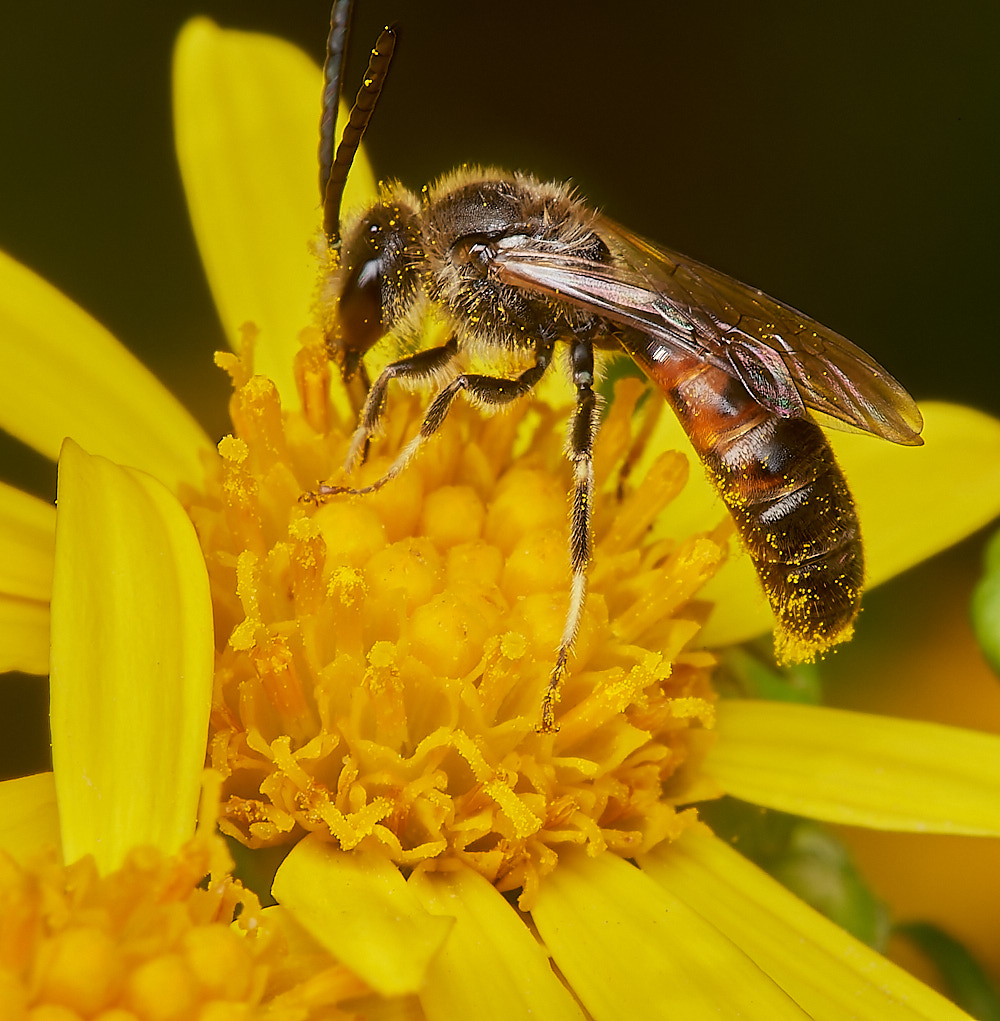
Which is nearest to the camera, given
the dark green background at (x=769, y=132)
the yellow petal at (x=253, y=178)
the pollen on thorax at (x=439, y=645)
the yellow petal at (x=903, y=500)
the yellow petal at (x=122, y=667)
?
the yellow petal at (x=122, y=667)

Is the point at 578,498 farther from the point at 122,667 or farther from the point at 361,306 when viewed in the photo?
the point at 122,667

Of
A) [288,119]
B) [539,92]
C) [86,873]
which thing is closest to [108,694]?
[86,873]

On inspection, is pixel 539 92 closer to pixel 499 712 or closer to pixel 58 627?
pixel 499 712

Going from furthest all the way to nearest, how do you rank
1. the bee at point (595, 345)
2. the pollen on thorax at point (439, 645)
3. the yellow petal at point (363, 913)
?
the bee at point (595, 345)
the pollen on thorax at point (439, 645)
the yellow petal at point (363, 913)

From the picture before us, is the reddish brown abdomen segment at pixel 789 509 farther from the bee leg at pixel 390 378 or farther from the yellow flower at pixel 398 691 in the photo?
the bee leg at pixel 390 378

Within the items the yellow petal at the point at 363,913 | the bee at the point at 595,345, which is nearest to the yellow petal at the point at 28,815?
the yellow petal at the point at 363,913

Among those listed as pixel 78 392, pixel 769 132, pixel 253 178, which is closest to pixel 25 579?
pixel 78 392
